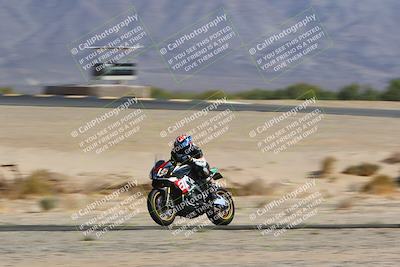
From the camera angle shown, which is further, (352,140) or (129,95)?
(129,95)

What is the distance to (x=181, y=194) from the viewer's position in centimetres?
1509

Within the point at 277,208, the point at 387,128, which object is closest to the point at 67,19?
the point at 387,128

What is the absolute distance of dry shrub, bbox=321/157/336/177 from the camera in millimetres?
26945

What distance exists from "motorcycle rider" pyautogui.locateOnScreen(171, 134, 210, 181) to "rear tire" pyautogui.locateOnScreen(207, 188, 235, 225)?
0.67 m

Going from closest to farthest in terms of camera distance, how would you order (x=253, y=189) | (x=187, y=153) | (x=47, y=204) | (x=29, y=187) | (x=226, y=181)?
(x=187, y=153) → (x=47, y=204) → (x=29, y=187) → (x=253, y=189) → (x=226, y=181)

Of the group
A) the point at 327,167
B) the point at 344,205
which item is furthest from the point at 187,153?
the point at 327,167

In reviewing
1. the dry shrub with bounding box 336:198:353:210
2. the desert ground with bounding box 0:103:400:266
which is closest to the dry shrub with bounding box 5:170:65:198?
the desert ground with bounding box 0:103:400:266

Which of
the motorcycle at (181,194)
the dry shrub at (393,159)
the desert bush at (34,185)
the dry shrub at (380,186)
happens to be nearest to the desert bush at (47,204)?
the desert bush at (34,185)

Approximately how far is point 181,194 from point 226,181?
10.2m

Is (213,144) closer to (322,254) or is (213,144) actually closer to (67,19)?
(322,254)

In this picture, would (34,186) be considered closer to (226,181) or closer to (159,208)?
(226,181)

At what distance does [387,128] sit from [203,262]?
85.8ft

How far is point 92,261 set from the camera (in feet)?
41.6

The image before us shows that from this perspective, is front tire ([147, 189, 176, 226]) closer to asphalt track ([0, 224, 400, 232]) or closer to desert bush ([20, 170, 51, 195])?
asphalt track ([0, 224, 400, 232])
